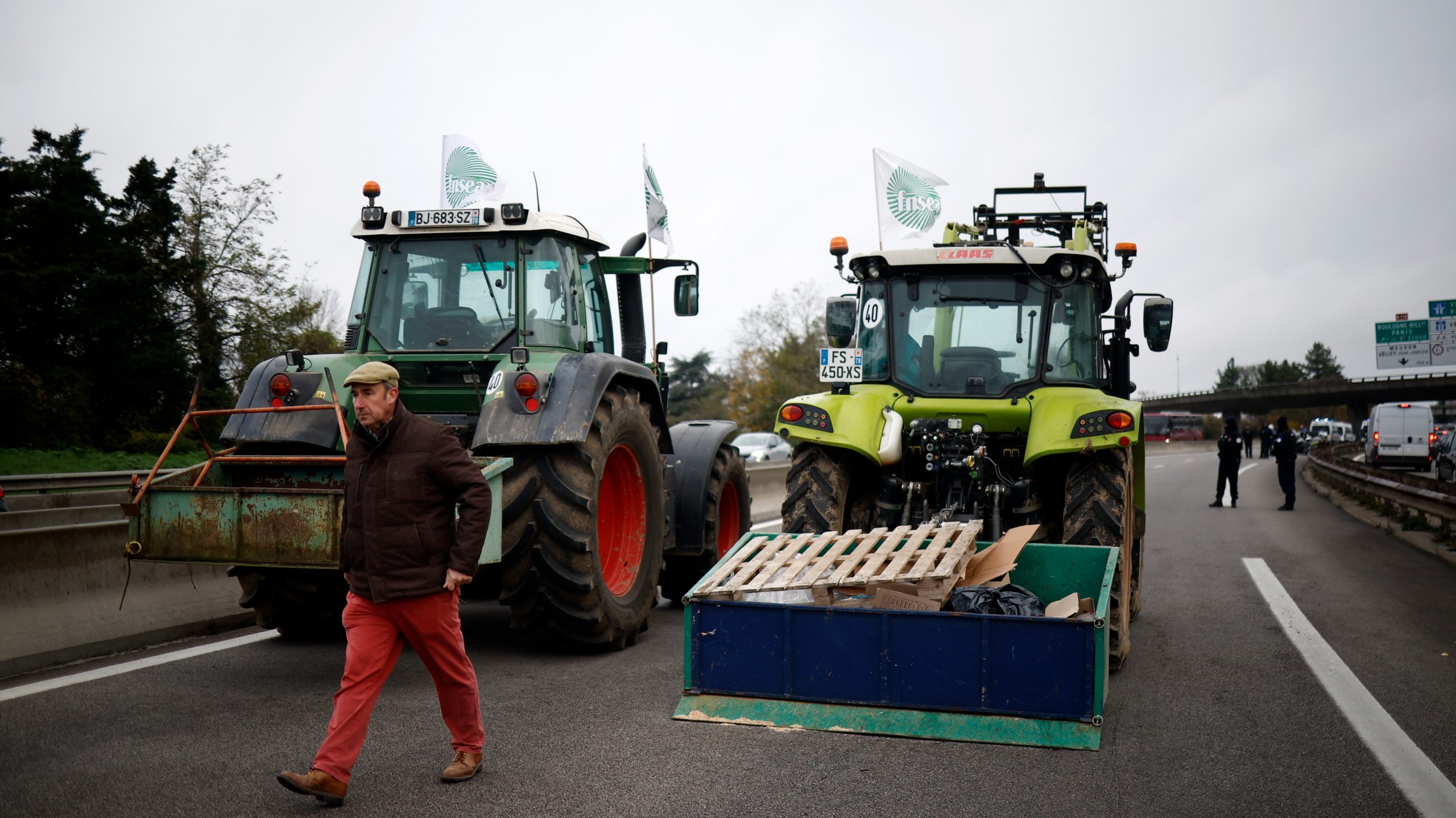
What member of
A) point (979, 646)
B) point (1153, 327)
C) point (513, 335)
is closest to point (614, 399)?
point (513, 335)

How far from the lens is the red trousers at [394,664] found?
438 cm

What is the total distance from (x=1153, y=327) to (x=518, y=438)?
4.85 m

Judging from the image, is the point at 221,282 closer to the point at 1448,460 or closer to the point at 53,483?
A: the point at 53,483

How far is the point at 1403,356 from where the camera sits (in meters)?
33.9

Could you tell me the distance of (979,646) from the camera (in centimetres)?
545

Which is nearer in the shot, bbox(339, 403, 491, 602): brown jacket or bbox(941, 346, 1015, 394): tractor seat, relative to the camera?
bbox(339, 403, 491, 602): brown jacket

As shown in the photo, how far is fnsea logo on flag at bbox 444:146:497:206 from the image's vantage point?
9.23 metres

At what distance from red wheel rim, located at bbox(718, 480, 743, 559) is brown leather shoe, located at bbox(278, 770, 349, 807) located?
5726 mm

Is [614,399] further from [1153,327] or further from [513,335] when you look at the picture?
[1153,327]

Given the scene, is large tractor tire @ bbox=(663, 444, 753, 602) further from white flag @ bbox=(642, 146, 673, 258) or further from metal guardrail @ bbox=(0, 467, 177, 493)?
metal guardrail @ bbox=(0, 467, 177, 493)

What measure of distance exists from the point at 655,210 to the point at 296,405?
3598mm

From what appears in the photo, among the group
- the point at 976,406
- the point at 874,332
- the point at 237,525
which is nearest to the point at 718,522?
the point at 874,332

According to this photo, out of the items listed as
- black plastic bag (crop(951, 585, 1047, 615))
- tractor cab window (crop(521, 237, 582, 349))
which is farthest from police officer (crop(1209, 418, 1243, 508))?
black plastic bag (crop(951, 585, 1047, 615))

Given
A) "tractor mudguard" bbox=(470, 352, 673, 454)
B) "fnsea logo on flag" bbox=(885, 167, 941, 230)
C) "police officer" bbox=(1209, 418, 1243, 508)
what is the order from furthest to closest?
"police officer" bbox=(1209, 418, 1243, 508), "fnsea logo on flag" bbox=(885, 167, 941, 230), "tractor mudguard" bbox=(470, 352, 673, 454)
